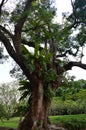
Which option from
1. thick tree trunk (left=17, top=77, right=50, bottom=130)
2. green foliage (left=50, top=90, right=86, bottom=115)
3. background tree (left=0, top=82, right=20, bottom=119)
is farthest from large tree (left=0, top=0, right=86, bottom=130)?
background tree (left=0, top=82, right=20, bottom=119)

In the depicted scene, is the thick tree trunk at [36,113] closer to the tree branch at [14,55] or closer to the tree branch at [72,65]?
the tree branch at [14,55]

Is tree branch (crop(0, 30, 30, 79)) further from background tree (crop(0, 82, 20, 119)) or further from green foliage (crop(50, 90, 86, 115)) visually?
background tree (crop(0, 82, 20, 119))

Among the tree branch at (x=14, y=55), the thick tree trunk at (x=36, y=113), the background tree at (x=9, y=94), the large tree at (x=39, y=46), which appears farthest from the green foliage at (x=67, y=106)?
the tree branch at (x=14, y=55)

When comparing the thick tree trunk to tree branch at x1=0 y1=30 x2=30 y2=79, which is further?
tree branch at x1=0 y1=30 x2=30 y2=79

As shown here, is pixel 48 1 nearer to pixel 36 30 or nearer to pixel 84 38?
pixel 36 30

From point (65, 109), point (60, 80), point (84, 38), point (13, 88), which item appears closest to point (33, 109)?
point (60, 80)

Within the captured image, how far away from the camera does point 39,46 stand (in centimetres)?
1483

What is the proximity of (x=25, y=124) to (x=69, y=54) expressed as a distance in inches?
184

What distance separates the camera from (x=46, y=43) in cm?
1560

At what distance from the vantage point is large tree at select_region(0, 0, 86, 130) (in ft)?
44.6

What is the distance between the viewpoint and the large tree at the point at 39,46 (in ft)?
44.6

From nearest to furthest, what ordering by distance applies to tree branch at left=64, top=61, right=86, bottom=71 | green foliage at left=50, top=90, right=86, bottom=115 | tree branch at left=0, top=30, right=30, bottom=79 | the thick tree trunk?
the thick tree trunk → tree branch at left=0, top=30, right=30, bottom=79 → tree branch at left=64, top=61, right=86, bottom=71 → green foliage at left=50, top=90, right=86, bottom=115

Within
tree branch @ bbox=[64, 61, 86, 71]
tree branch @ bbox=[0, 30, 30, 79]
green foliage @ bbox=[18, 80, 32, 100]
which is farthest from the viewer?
tree branch @ bbox=[64, 61, 86, 71]

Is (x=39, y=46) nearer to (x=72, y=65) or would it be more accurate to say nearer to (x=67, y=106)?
(x=72, y=65)
